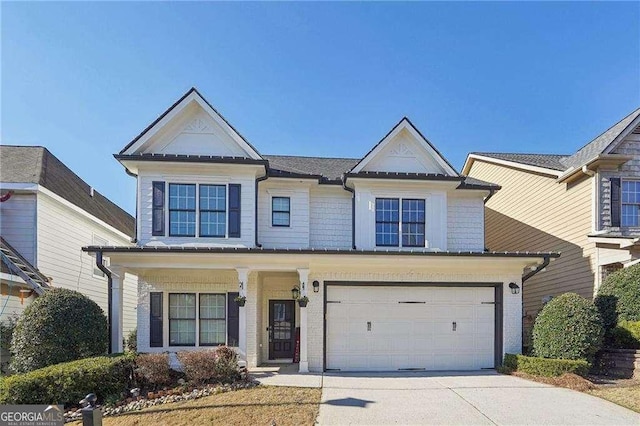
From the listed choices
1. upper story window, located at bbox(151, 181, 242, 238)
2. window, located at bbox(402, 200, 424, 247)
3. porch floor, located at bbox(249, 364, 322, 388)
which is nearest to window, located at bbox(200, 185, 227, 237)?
upper story window, located at bbox(151, 181, 242, 238)

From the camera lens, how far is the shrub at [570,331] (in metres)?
9.61

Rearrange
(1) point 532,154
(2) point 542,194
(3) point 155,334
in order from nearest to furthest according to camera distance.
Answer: (3) point 155,334 < (2) point 542,194 < (1) point 532,154

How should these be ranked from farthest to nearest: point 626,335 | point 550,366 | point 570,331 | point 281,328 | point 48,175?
point 48,175 < point 281,328 < point 626,335 < point 570,331 < point 550,366

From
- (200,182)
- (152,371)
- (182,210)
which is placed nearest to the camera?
(152,371)

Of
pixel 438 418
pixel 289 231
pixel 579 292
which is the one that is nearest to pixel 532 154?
pixel 579 292

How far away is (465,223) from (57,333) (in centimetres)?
1232

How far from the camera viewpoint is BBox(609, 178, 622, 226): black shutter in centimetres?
1282

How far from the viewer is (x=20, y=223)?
1208cm

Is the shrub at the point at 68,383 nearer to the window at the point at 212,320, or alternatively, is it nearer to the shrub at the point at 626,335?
the window at the point at 212,320

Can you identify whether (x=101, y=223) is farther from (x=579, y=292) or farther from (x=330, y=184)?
(x=579, y=292)

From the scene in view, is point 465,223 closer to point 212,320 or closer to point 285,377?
point 285,377

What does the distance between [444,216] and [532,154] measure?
302 inches

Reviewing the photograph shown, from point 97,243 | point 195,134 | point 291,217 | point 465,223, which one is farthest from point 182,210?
point 465,223

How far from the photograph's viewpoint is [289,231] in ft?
41.6
